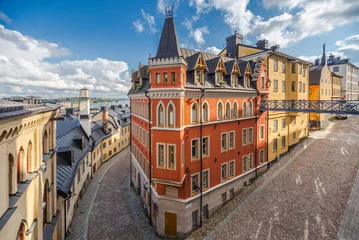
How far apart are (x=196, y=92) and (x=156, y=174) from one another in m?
8.57

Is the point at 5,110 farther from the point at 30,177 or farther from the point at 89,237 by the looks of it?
the point at 89,237

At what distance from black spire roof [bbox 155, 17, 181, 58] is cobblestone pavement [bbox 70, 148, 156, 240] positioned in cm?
1722

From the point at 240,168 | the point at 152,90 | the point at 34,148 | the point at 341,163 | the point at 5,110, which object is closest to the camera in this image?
the point at 5,110

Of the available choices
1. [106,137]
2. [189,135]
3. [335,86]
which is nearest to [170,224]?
[189,135]

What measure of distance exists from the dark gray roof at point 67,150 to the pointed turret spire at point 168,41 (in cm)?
1452

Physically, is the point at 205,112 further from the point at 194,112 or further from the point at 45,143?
the point at 45,143

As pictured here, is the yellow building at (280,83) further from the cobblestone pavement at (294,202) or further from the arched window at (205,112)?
the arched window at (205,112)

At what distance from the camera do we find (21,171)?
26.4 ft

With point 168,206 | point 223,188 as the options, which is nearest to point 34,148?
point 168,206

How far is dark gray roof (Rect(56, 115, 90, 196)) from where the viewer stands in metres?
17.4

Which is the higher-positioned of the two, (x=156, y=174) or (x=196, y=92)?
(x=196, y=92)

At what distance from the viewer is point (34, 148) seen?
9.50m

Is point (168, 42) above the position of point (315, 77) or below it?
below

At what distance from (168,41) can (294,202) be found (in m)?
20.4
